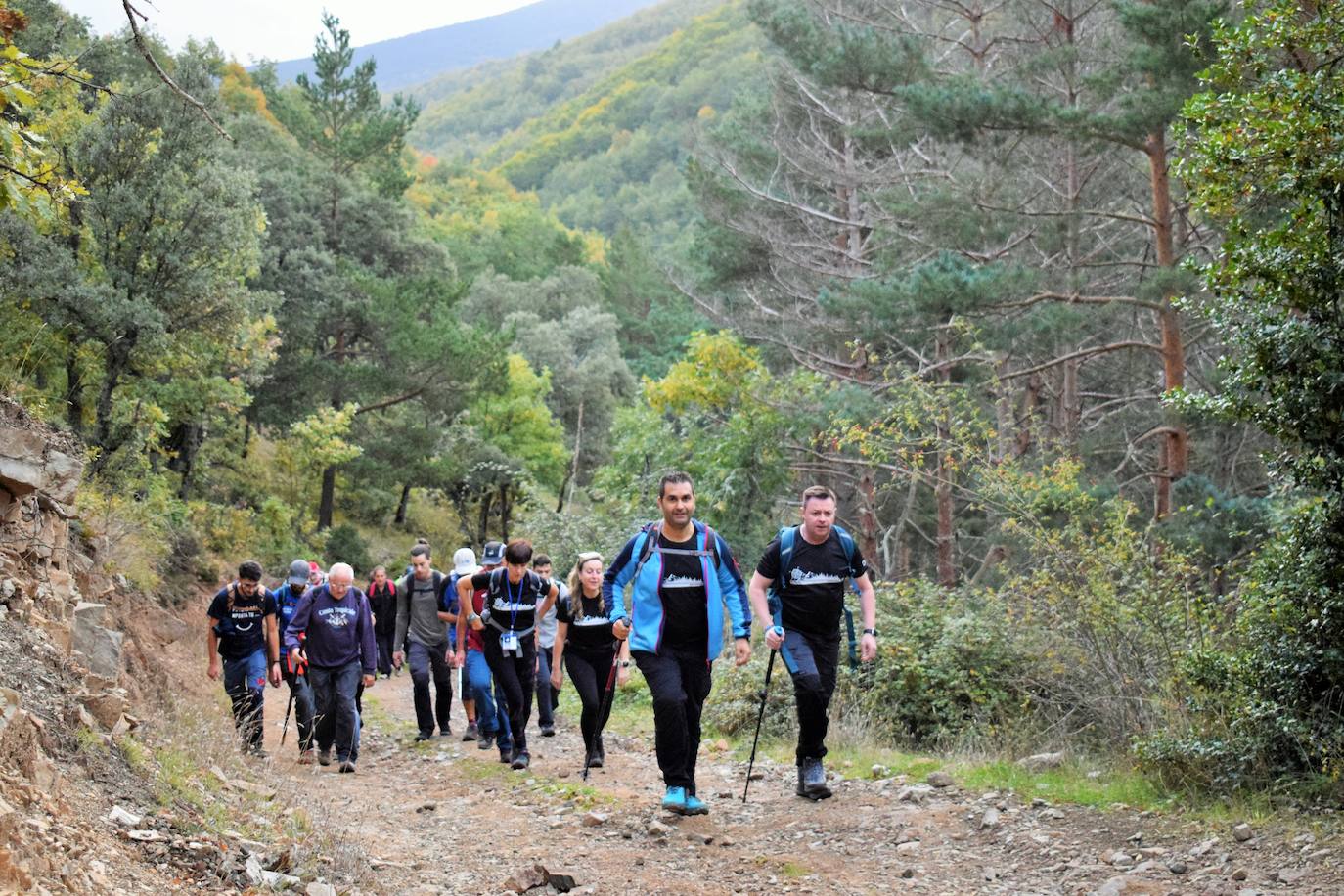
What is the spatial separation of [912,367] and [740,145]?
947 centimetres

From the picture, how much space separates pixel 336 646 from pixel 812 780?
14.1ft

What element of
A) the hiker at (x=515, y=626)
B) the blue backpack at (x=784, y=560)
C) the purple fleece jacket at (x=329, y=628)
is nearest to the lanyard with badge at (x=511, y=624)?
the hiker at (x=515, y=626)

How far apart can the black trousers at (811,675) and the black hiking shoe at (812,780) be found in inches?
5.3

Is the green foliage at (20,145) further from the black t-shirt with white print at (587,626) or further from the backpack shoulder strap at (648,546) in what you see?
the black t-shirt with white print at (587,626)

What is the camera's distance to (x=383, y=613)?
1299cm

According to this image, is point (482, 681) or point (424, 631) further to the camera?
point (424, 631)

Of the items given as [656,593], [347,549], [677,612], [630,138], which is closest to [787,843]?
[677,612]

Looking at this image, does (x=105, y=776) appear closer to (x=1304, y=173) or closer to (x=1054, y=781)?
(x=1054, y=781)

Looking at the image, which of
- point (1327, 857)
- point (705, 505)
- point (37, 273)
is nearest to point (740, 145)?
point (705, 505)

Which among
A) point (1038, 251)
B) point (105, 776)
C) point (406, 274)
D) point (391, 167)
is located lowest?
point (105, 776)

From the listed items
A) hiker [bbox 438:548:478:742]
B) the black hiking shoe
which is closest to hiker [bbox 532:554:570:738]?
hiker [bbox 438:548:478:742]

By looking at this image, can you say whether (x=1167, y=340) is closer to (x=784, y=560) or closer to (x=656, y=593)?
(x=784, y=560)

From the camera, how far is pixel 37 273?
61.3 feet

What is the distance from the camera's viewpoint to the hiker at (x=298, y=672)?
10.6m
